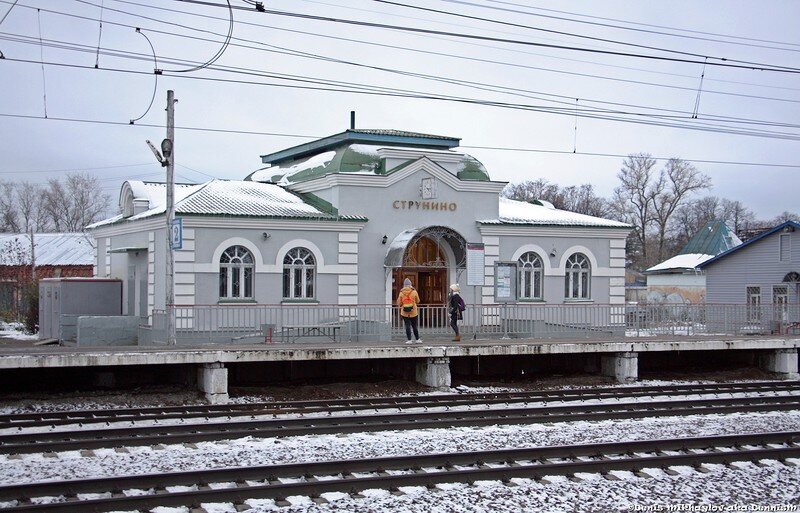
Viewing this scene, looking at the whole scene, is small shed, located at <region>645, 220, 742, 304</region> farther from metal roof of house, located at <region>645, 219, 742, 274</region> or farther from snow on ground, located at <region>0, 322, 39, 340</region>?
snow on ground, located at <region>0, 322, 39, 340</region>

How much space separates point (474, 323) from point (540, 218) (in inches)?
372

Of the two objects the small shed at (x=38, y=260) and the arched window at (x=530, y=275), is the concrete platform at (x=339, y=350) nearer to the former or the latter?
the arched window at (x=530, y=275)

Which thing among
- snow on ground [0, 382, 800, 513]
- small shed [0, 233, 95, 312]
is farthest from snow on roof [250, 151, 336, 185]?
snow on ground [0, 382, 800, 513]

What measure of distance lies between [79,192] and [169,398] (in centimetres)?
8392

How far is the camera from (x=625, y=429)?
15445 millimetres

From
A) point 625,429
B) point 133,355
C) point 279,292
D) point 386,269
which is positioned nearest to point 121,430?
point 133,355

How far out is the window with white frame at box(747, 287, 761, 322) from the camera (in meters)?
27.3

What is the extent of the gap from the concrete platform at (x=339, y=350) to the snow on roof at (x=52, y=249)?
39586 mm

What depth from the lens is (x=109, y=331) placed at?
82.0ft

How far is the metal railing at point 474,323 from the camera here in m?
23.6

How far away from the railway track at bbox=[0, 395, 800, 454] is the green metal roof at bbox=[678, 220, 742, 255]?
150ft

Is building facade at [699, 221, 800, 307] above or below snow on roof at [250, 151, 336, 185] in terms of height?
below

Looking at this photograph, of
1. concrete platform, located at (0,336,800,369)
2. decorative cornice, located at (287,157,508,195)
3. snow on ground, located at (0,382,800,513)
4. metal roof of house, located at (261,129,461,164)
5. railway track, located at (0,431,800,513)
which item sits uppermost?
metal roof of house, located at (261,129,461,164)

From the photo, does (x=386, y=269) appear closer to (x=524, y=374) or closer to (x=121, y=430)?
(x=524, y=374)
